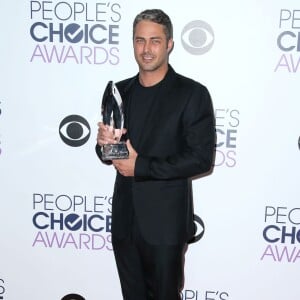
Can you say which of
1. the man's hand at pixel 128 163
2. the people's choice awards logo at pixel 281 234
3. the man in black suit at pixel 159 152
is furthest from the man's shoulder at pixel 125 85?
the people's choice awards logo at pixel 281 234

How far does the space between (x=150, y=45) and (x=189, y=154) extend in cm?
41

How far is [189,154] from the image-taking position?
1.49 meters

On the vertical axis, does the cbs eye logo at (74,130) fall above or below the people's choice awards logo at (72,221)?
above

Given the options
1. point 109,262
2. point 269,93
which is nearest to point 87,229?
point 109,262

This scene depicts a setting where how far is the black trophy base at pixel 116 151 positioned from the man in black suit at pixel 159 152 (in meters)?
0.02

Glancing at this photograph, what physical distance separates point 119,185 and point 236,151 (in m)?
0.65

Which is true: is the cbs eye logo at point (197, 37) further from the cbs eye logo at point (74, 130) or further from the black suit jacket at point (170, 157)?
the cbs eye logo at point (74, 130)

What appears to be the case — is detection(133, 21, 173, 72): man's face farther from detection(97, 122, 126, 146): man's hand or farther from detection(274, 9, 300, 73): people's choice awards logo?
detection(274, 9, 300, 73): people's choice awards logo

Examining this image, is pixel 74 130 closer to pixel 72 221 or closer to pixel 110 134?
pixel 72 221

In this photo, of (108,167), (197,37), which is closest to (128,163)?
(108,167)

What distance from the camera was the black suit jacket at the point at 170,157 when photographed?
1488mm

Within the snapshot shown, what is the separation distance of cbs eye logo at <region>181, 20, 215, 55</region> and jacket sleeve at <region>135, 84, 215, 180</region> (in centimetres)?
48

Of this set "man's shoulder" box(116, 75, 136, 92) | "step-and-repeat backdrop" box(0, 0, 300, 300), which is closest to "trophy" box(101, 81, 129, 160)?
"man's shoulder" box(116, 75, 136, 92)

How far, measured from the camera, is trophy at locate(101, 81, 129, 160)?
4.90 ft
